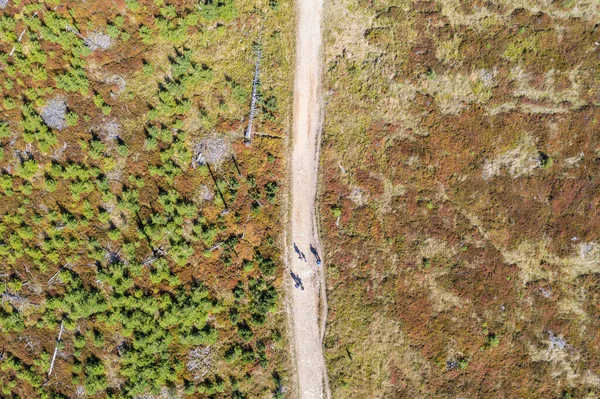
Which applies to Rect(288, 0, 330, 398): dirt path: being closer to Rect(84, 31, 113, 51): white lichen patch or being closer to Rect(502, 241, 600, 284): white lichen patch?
Rect(84, 31, 113, 51): white lichen patch

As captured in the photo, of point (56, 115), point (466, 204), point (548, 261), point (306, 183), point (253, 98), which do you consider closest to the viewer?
point (548, 261)

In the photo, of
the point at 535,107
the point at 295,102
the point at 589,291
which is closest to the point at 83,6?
the point at 295,102

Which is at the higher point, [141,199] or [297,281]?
[141,199]

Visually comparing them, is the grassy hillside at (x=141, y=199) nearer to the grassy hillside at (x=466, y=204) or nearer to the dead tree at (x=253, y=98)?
the dead tree at (x=253, y=98)

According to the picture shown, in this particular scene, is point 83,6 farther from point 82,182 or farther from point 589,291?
point 589,291

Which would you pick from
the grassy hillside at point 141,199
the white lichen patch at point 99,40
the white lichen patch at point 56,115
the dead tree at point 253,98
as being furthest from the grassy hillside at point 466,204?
the white lichen patch at point 56,115

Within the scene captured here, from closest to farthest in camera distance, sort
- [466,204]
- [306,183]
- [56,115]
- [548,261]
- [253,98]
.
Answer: [548,261], [466,204], [56,115], [253,98], [306,183]

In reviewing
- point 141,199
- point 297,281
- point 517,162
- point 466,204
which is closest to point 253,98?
point 141,199

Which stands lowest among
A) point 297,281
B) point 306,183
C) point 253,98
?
point 297,281

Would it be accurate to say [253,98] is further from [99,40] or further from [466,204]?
[466,204]
